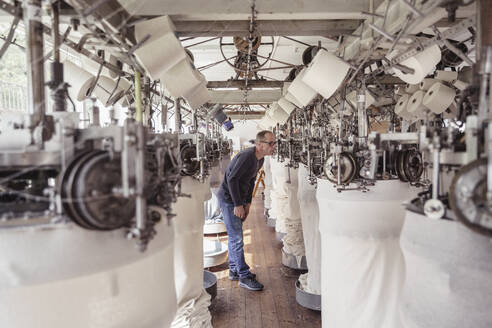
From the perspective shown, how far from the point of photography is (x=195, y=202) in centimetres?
202

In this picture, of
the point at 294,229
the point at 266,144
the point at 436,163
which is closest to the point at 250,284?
the point at 294,229

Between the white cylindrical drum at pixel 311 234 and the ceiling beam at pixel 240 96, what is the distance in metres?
2.15

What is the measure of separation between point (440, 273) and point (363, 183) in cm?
65

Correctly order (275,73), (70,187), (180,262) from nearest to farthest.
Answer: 1. (70,187)
2. (180,262)
3. (275,73)

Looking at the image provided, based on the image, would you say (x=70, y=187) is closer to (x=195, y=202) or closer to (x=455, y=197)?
(x=455, y=197)

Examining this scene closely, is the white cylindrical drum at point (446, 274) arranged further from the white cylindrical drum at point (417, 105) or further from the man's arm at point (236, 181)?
the man's arm at point (236, 181)

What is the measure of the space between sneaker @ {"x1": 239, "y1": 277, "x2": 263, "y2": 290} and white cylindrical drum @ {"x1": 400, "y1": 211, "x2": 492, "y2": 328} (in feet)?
6.79

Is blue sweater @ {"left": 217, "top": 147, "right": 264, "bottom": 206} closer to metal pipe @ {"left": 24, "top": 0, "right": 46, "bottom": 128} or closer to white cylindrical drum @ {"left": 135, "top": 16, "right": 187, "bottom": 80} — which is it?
white cylindrical drum @ {"left": 135, "top": 16, "right": 187, "bottom": 80}

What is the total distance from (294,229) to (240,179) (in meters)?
0.78

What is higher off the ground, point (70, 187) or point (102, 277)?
point (70, 187)

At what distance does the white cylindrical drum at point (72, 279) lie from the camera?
812mm

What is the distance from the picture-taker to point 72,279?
851mm

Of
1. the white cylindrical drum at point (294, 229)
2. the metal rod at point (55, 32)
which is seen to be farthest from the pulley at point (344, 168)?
the white cylindrical drum at point (294, 229)

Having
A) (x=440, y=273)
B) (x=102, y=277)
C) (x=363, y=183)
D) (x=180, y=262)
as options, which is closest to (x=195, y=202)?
(x=180, y=262)
